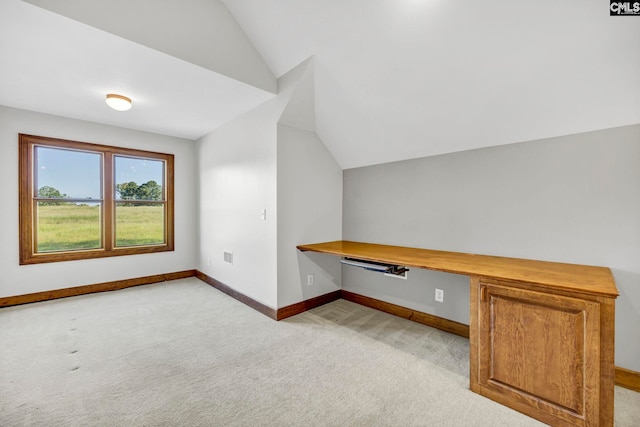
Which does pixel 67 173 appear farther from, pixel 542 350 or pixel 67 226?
pixel 542 350

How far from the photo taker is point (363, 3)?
1.89m

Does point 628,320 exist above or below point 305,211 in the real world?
below

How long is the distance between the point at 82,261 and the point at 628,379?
5.88m

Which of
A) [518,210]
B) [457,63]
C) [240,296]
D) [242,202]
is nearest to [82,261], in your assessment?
[240,296]

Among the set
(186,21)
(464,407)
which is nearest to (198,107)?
(186,21)

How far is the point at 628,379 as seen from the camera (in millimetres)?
1784

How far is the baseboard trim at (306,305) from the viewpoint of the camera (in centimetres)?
290

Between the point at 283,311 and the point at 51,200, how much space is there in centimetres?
360

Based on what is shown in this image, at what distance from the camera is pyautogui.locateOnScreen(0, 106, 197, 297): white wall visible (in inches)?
127

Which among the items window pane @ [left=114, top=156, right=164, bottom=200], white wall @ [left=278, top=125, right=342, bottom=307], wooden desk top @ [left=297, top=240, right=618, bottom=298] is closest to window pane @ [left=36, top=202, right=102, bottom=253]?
window pane @ [left=114, top=156, right=164, bottom=200]

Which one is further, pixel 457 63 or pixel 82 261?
pixel 82 261

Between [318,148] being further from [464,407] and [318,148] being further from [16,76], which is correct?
[16,76]

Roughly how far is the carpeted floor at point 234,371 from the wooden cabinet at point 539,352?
0.45 ft

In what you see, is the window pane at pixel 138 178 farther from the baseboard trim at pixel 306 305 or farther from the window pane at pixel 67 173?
the baseboard trim at pixel 306 305
